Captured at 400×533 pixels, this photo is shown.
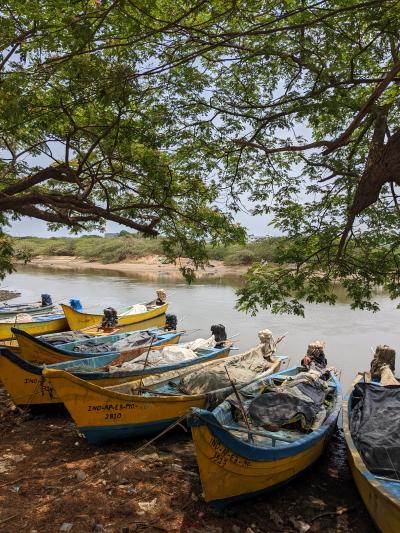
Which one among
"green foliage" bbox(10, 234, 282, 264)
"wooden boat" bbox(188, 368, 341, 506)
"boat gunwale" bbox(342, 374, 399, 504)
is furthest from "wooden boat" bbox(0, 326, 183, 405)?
"green foliage" bbox(10, 234, 282, 264)

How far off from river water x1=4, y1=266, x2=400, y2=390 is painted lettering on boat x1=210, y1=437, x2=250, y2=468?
6.13 meters

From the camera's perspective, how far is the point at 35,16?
5.31 m

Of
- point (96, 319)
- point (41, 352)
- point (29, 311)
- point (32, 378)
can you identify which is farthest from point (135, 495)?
point (29, 311)

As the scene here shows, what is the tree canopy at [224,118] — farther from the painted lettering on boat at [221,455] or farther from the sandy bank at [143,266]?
the sandy bank at [143,266]

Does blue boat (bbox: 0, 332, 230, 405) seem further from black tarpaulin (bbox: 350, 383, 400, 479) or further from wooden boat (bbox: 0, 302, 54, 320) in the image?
wooden boat (bbox: 0, 302, 54, 320)

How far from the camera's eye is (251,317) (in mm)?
22734

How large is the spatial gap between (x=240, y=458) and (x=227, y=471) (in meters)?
0.22

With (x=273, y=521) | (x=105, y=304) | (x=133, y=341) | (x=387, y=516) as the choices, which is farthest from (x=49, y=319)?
(x=387, y=516)

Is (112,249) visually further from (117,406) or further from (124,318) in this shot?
(117,406)

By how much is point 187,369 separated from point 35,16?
6.50 m

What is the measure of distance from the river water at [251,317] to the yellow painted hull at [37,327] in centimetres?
540

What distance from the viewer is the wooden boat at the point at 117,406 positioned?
21.0ft

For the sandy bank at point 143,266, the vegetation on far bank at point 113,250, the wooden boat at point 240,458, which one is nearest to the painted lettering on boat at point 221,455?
the wooden boat at point 240,458

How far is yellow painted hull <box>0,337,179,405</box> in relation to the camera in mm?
7699
